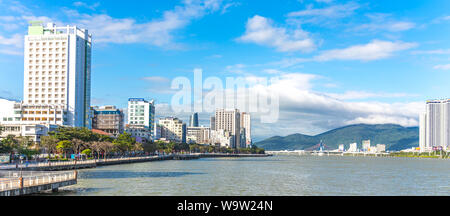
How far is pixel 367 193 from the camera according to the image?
6053 cm

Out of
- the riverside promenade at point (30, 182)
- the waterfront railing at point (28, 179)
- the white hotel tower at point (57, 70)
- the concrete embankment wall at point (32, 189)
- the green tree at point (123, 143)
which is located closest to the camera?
the concrete embankment wall at point (32, 189)

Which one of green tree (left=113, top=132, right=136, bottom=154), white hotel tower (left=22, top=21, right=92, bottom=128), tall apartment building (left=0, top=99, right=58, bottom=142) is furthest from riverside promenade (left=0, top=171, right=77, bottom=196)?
white hotel tower (left=22, top=21, right=92, bottom=128)

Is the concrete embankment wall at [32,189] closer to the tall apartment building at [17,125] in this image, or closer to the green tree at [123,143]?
the tall apartment building at [17,125]

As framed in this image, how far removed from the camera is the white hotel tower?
177500mm

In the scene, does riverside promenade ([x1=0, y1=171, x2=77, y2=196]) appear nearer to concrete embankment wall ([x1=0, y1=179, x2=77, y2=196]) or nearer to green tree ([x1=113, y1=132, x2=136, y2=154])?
concrete embankment wall ([x1=0, y1=179, x2=77, y2=196])

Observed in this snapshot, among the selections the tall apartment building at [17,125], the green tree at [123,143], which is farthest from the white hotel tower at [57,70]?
the green tree at [123,143]

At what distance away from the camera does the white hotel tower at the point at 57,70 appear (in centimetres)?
17750

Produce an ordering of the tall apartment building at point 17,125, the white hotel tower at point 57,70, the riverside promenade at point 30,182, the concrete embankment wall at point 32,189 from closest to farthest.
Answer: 1. the concrete embankment wall at point 32,189
2. the riverside promenade at point 30,182
3. the tall apartment building at point 17,125
4. the white hotel tower at point 57,70

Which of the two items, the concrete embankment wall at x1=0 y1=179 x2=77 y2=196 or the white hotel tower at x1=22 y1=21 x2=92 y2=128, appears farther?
the white hotel tower at x1=22 y1=21 x2=92 y2=128

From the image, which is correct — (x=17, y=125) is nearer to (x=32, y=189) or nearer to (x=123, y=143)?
(x=123, y=143)

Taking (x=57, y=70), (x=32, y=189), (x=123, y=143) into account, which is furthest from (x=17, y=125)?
(x=32, y=189)

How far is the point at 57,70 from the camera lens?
179375 mm
